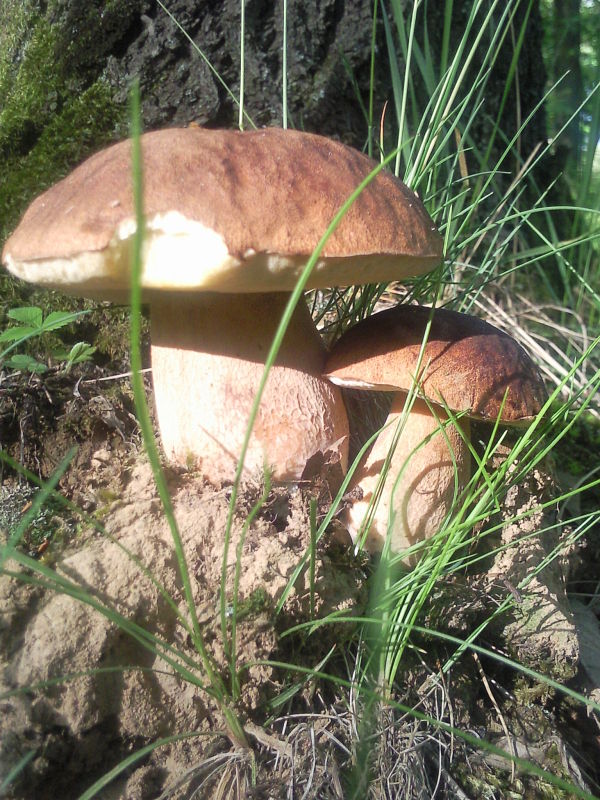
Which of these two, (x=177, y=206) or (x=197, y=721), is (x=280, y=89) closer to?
(x=177, y=206)

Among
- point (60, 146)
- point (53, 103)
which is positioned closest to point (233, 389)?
point (60, 146)

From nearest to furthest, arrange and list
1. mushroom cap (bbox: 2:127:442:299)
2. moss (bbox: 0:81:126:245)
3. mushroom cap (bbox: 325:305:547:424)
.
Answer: mushroom cap (bbox: 2:127:442:299) < mushroom cap (bbox: 325:305:547:424) < moss (bbox: 0:81:126:245)

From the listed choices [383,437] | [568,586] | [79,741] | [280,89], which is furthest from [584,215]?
[79,741]

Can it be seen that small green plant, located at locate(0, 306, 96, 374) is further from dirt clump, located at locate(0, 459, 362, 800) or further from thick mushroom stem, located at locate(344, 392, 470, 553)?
thick mushroom stem, located at locate(344, 392, 470, 553)

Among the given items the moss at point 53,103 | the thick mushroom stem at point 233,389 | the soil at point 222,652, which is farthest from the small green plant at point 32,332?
the moss at point 53,103

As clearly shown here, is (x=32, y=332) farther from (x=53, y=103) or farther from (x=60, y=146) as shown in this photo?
(x=53, y=103)

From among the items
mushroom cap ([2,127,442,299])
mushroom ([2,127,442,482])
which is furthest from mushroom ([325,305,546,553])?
mushroom cap ([2,127,442,299])
